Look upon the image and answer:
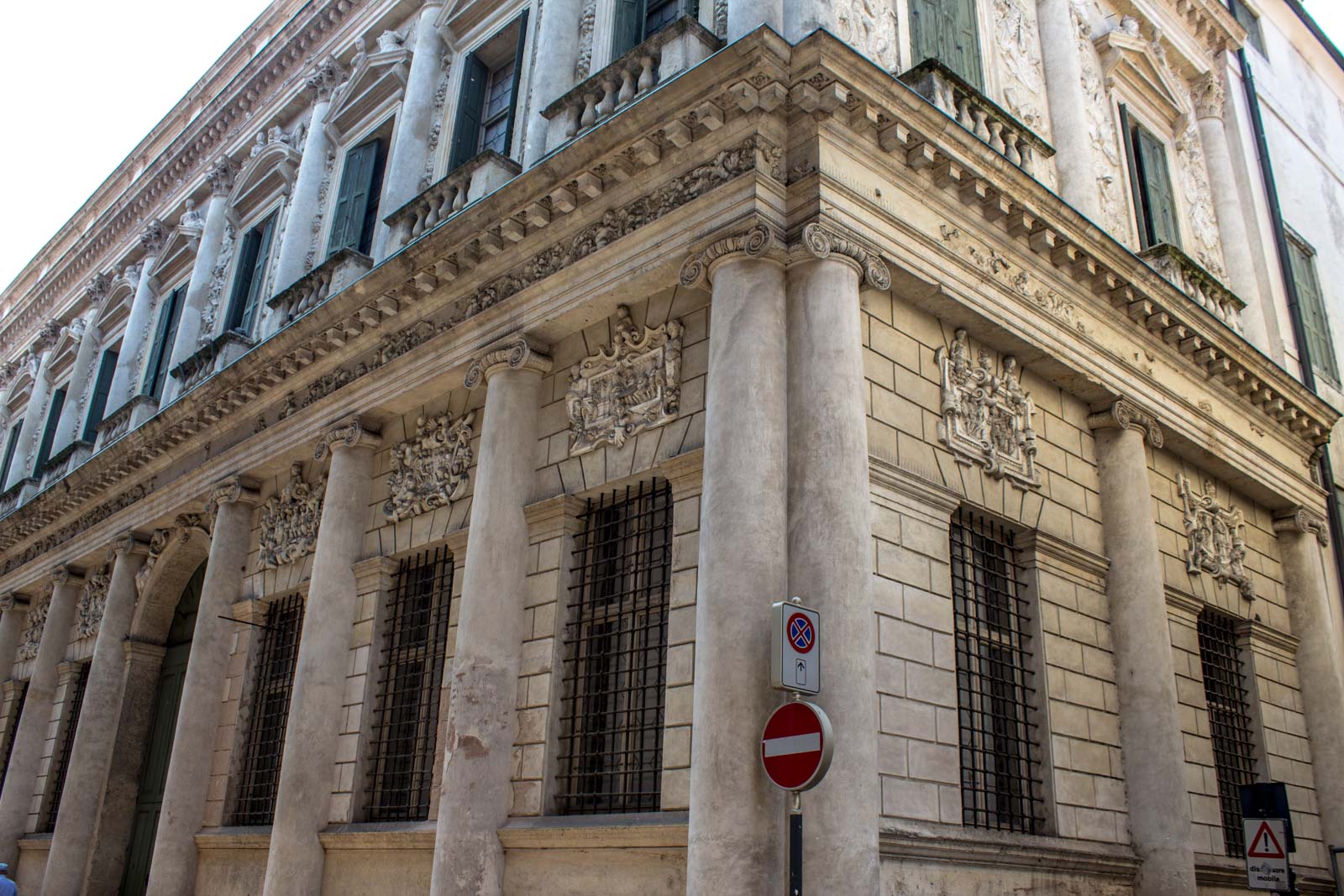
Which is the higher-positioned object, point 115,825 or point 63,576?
point 63,576

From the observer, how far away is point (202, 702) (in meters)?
13.9

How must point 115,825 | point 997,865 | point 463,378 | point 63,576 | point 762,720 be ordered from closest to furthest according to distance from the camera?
point 762,720, point 997,865, point 463,378, point 115,825, point 63,576

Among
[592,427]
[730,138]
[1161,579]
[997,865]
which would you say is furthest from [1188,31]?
[997,865]

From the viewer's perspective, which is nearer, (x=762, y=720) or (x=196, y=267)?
(x=762, y=720)

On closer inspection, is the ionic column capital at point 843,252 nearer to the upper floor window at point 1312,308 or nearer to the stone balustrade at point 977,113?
the stone balustrade at point 977,113

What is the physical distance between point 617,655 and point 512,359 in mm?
3136

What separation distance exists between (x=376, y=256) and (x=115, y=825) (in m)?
8.88

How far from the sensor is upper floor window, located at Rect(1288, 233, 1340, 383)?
1625cm

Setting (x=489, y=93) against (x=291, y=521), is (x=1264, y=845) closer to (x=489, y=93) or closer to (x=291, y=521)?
(x=291, y=521)

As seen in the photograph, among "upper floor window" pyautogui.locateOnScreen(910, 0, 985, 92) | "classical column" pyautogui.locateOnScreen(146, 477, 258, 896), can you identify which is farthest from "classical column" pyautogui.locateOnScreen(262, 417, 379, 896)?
"upper floor window" pyautogui.locateOnScreen(910, 0, 985, 92)

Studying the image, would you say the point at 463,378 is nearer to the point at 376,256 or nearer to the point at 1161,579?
the point at 376,256

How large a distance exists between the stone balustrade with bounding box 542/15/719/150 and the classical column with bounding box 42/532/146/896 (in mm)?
10248

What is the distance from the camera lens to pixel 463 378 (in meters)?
11.6

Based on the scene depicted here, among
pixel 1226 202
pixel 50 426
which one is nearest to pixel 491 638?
pixel 1226 202
